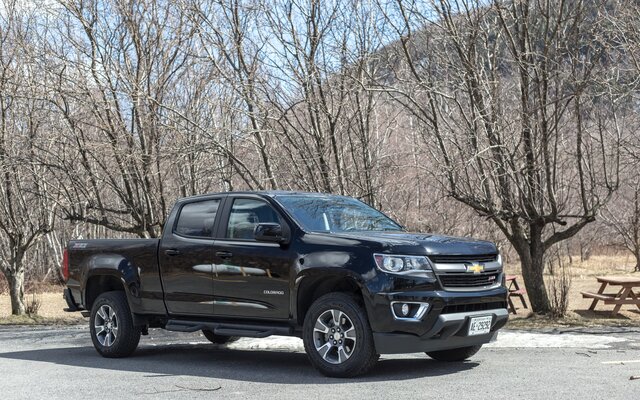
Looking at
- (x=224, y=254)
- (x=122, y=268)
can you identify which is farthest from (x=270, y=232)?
(x=122, y=268)

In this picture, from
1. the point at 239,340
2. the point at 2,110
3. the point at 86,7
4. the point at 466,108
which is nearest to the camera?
the point at 239,340

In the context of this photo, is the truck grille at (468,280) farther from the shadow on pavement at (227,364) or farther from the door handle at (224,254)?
the door handle at (224,254)

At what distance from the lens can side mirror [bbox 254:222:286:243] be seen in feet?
29.4

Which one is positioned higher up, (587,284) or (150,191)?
(150,191)

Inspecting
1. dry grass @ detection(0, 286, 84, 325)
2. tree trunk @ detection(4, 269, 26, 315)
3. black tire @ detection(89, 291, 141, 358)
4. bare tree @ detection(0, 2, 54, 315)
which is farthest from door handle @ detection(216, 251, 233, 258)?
tree trunk @ detection(4, 269, 26, 315)

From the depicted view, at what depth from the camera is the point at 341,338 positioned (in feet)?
27.5

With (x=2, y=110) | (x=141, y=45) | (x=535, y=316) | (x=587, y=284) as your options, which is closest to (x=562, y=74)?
(x=535, y=316)

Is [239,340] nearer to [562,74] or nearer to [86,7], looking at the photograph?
[562,74]

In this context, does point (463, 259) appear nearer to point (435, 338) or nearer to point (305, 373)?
point (435, 338)

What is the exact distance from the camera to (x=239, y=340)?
12.3m

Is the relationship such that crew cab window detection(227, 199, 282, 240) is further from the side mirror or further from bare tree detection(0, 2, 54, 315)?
bare tree detection(0, 2, 54, 315)

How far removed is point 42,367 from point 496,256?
16.9 feet

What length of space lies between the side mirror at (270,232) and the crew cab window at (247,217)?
37 cm

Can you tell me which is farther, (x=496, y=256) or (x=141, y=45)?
(x=141, y=45)
